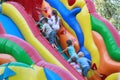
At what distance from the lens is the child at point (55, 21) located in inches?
240

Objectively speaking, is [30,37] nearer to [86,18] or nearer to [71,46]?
[71,46]

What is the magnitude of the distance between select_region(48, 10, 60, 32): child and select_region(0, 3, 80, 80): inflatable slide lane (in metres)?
0.65

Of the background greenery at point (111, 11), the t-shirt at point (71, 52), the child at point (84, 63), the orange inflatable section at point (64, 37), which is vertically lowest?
the background greenery at point (111, 11)

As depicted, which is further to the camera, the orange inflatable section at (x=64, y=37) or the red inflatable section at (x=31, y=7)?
the orange inflatable section at (x=64, y=37)

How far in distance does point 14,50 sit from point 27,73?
3.54 ft

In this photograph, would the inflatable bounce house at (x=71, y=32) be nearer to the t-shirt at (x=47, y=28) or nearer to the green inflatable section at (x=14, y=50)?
the green inflatable section at (x=14, y=50)

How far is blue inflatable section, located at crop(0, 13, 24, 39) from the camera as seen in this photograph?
5.57 metres

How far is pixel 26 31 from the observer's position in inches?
218

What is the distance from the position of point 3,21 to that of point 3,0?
2.48 ft

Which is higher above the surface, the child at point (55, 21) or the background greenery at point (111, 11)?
the child at point (55, 21)

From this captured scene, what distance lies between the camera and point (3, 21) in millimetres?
5719

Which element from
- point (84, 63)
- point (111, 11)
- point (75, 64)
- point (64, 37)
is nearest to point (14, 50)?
point (75, 64)

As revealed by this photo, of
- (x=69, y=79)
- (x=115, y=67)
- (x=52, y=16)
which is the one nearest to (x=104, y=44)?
(x=115, y=67)

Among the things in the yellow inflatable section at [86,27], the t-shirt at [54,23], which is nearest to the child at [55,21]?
the t-shirt at [54,23]
